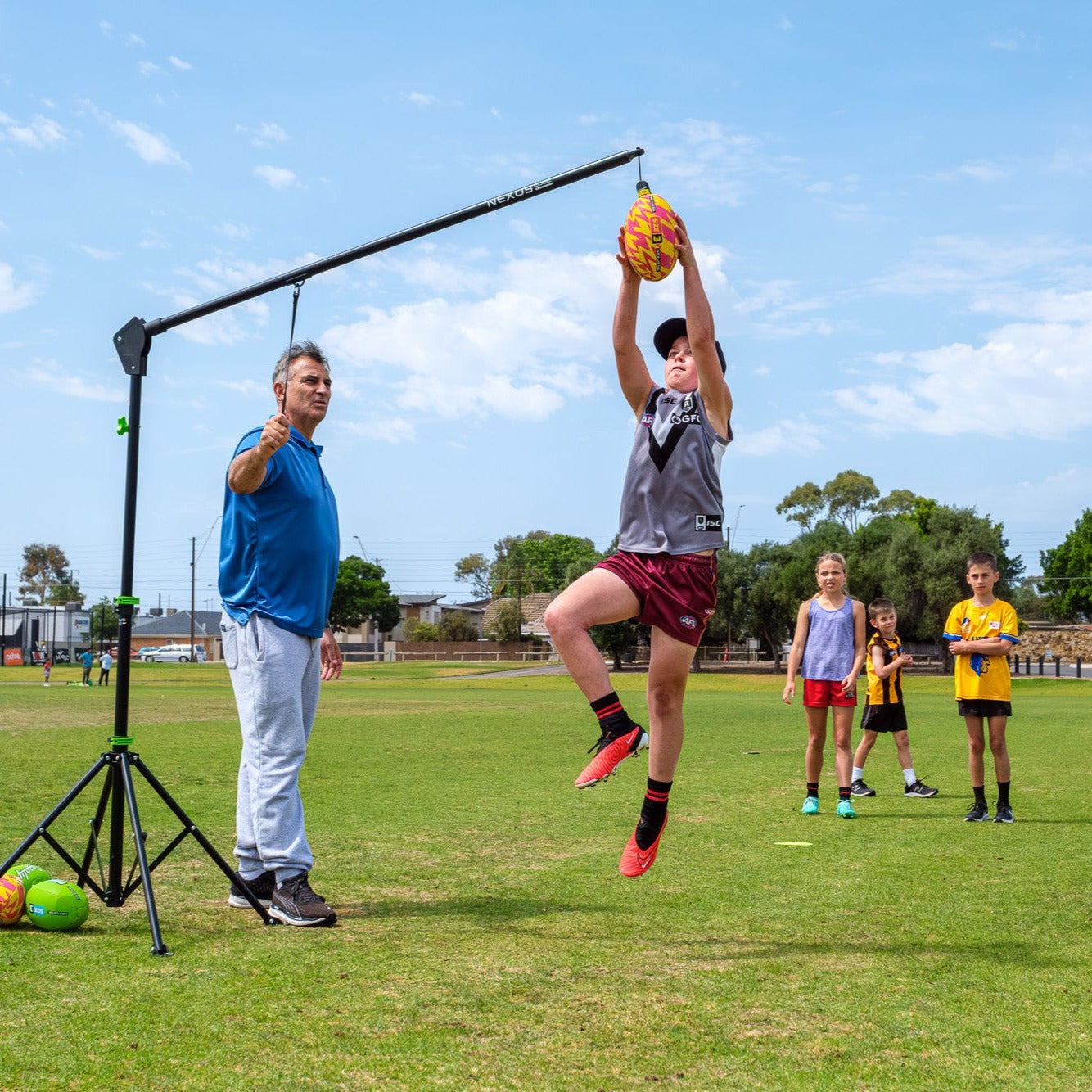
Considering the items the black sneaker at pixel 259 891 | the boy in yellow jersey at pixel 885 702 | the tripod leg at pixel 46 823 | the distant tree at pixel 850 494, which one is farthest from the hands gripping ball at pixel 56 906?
the distant tree at pixel 850 494

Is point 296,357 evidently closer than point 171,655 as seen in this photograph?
Yes

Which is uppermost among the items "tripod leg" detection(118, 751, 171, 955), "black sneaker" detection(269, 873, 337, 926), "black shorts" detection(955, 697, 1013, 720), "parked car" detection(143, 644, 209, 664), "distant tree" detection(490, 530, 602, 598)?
"distant tree" detection(490, 530, 602, 598)

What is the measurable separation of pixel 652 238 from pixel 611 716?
2.24 m

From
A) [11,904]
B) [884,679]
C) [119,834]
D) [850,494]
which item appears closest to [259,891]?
[119,834]

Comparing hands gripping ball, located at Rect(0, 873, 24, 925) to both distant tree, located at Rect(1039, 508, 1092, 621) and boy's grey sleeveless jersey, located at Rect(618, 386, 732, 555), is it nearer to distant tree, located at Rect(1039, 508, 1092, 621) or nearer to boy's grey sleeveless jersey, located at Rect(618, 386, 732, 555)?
boy's grey sleeveless jersey, located at Rect(618, 386, 732, 555)

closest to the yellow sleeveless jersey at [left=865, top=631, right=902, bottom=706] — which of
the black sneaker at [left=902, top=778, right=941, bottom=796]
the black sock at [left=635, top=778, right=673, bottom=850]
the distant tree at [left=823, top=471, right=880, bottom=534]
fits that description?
the black sneaker at [left=902, top=778, right=941, bottom=796]

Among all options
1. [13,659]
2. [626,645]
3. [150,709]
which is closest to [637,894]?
[150,709]

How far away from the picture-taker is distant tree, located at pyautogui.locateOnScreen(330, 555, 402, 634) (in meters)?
124

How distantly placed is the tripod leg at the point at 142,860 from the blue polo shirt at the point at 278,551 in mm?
965

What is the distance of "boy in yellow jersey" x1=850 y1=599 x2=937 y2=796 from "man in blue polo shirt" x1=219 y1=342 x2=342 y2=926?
21.7ft

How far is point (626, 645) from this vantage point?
232ft

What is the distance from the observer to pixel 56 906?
514 cm

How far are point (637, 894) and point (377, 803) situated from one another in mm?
4252

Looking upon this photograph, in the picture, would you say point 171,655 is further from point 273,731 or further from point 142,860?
point 142,860
